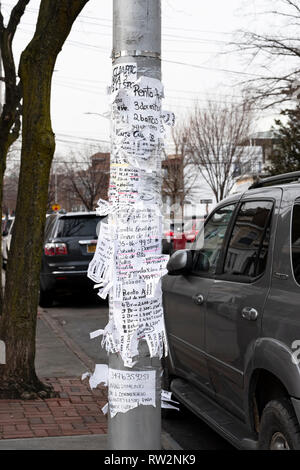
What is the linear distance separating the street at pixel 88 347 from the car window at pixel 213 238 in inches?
53.3

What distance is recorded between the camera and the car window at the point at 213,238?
5199mm

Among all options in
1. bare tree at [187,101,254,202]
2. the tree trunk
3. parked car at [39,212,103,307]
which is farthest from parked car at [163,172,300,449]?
bare tree at [187,101,254,202]

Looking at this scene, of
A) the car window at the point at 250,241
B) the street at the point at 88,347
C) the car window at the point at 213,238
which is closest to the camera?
the car window at the point at 250,241

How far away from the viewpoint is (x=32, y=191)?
620cm

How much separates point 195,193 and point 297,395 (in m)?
47.3

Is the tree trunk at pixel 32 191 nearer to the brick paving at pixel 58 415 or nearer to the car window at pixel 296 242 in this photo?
the brick paving at pixel 58 415

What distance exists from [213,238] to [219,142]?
3611 cm

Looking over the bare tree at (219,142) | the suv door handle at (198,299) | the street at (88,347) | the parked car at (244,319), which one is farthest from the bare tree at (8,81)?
the bare tree at (219,142)

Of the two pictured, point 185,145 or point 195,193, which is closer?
point 185,145

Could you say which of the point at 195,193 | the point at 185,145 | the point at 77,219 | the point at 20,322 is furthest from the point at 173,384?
the point at 195,193

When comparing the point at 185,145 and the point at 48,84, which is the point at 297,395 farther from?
the point at 185,145

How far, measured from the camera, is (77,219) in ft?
44.5

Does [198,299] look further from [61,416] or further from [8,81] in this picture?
[8,81]
